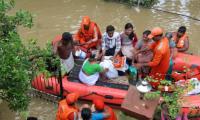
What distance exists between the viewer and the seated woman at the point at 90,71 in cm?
821

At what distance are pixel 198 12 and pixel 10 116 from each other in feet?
26.2

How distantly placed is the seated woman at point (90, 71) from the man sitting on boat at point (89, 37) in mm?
→ 1010

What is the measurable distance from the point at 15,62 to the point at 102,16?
8326 mm

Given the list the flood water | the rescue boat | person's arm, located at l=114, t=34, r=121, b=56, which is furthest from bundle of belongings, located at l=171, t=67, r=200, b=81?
the flood water

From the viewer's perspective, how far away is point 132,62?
8.77 metres

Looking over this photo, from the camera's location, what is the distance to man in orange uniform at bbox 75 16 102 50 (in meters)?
9.30

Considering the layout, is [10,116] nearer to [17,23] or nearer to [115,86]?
[115,86]

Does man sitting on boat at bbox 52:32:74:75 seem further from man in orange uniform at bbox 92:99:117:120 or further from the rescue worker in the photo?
the rescue worker

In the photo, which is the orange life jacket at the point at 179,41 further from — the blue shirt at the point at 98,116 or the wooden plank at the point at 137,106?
the blue shirt at the point at 98,116

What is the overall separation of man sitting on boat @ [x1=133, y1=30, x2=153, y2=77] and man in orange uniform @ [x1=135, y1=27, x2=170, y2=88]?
0.87ft

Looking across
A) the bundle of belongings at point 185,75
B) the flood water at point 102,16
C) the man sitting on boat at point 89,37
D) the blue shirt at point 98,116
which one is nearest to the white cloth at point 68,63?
the man sitting on boat at point 89,37

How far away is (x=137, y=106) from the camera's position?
727 centimetres

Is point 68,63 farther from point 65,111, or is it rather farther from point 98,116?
point 98,116

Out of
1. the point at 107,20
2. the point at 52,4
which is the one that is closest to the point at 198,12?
the point at 107,20
